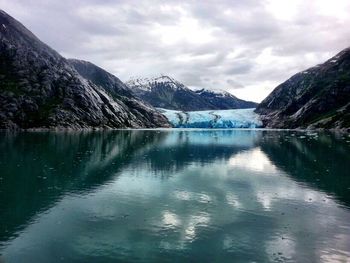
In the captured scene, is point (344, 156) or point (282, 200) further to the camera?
point (344, 156)

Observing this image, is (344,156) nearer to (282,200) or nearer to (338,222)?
(282,200)

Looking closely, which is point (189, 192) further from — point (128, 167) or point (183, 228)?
point (128, 167)

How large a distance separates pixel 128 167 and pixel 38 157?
20310mm

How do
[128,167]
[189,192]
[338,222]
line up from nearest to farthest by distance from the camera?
[338,222] < [189,192] < [128,167]

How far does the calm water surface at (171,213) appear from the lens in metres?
24.7

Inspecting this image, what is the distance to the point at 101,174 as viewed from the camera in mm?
56188

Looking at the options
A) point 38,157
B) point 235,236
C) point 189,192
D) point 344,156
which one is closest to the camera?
point 235,236

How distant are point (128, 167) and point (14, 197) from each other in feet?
86.0

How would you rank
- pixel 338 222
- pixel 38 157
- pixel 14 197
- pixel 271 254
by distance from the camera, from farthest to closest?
1. pixel 38 157
2. pixel 14 197
3. pixel 338 222
4. pixel 271 254

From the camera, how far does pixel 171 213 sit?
34.3 metres

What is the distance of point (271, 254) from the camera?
24.5m

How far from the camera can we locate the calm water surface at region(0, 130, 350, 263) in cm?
2467

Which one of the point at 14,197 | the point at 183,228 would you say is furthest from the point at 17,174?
the point at 183,228

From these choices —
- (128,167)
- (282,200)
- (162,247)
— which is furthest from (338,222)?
(128,167)
